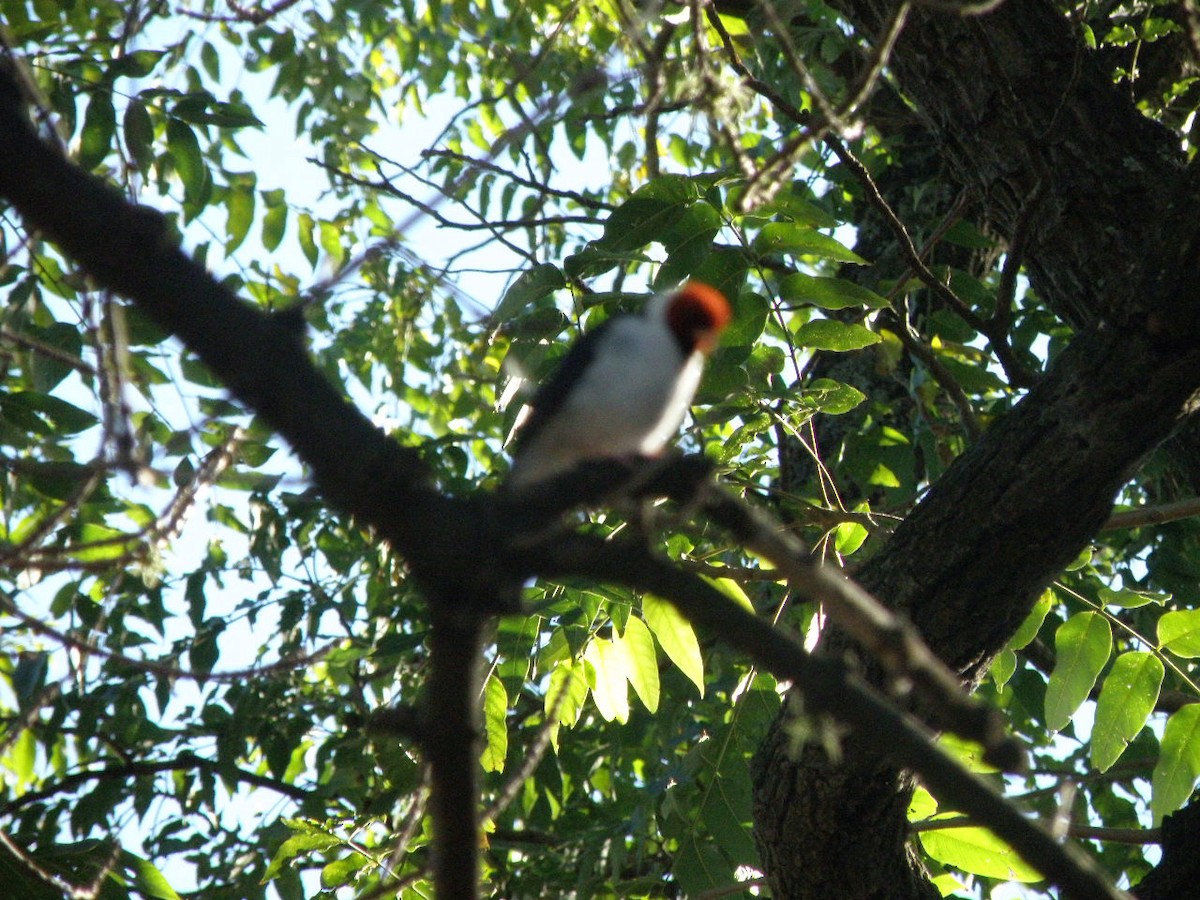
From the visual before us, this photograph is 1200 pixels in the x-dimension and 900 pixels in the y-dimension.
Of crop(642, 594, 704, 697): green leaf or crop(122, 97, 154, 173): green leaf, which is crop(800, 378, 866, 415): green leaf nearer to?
crop(642, 594, 704, 697): green leaf

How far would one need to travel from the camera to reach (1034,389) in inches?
110

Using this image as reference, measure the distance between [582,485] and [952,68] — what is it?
8.15 feet

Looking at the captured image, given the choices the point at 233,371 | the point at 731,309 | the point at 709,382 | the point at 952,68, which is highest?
the point at 952,68

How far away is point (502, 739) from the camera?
3.20m

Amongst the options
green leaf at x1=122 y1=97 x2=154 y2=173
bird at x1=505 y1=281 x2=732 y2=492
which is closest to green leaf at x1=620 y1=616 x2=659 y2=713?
bird at x1=505 y1=281 x2=732 y2=492

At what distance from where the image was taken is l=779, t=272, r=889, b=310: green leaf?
121 inches

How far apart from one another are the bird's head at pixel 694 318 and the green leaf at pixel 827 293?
0.36m

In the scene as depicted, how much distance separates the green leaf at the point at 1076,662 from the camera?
10.3ft

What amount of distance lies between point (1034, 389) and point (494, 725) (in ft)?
5.69

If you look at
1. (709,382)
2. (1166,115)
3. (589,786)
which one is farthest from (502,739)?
(1166,115)

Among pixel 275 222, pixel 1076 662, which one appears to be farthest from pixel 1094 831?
pixel 275 222

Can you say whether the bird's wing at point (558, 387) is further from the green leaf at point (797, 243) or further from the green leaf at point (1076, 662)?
the green leaf at point (1076, 662)

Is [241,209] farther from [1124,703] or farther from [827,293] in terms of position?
[1124,703]

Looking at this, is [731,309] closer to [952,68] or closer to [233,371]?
[952,68]
